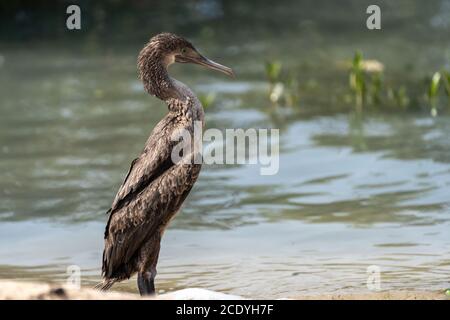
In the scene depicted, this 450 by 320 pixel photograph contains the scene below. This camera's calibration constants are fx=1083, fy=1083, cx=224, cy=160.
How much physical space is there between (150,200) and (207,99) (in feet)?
21.7

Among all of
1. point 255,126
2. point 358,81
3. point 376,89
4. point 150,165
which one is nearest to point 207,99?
point 255,126

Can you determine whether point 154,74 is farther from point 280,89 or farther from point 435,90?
point 280,89

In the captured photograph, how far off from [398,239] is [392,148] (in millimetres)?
3253

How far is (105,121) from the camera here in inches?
593

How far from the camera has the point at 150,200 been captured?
7832mm

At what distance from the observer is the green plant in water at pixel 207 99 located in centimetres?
1422

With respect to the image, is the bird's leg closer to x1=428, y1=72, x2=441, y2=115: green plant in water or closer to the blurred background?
the blurred background

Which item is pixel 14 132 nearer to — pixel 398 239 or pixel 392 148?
pixel 392 148

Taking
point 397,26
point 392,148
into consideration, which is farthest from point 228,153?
point 397,26

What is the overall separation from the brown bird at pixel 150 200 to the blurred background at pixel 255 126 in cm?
110

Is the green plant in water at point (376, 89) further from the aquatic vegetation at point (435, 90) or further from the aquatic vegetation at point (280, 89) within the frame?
the aquatic vegetation at point (280, 89)

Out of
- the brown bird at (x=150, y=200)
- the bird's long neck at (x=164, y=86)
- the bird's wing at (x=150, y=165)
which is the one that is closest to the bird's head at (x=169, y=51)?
the bird's long neck at (x=164, y=86)

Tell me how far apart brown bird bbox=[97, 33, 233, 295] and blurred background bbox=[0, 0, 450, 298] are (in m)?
1.10

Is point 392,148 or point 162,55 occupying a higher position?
point 162,55
